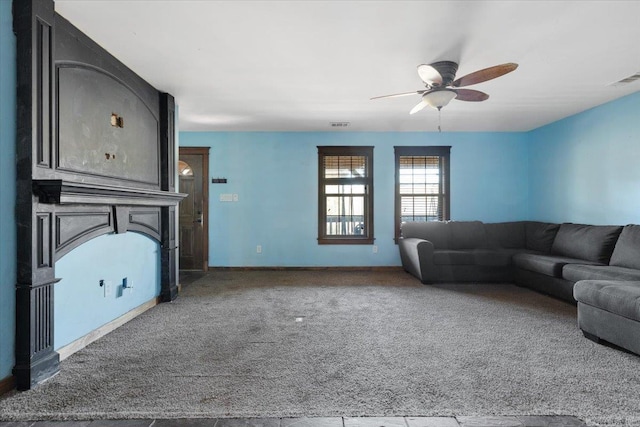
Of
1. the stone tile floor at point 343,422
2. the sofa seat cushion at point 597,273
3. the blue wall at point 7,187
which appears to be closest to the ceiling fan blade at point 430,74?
the stone tile floor at point 343,422

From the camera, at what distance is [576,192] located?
4656mm

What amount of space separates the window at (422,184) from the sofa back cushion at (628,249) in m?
2.40

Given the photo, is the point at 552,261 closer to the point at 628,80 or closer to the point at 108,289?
the point at 628,80

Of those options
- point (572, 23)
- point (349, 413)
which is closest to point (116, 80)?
point (349, 413)

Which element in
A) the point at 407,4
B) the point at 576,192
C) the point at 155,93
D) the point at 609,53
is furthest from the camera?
the point at 576,192

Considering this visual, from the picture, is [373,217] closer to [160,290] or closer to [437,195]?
[437,195]

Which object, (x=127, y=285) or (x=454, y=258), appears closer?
(x=127, y=285)

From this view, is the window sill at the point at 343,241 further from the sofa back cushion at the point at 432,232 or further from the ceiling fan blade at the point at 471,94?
the ceiling fan blade at the point at 471,94

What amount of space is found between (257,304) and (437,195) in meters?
3.82

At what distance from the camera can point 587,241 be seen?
4.00 m

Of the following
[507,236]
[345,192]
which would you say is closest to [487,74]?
[345,192]

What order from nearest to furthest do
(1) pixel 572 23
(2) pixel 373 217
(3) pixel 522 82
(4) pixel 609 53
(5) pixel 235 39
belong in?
(1) pixel 572 23 → (5) pixel 235 39 → (4) pixel 609 53 → (3) pixel 522 82 → (2) pixel 373 217

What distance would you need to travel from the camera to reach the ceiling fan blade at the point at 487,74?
7.73 ft

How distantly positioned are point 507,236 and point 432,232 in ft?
4.13
